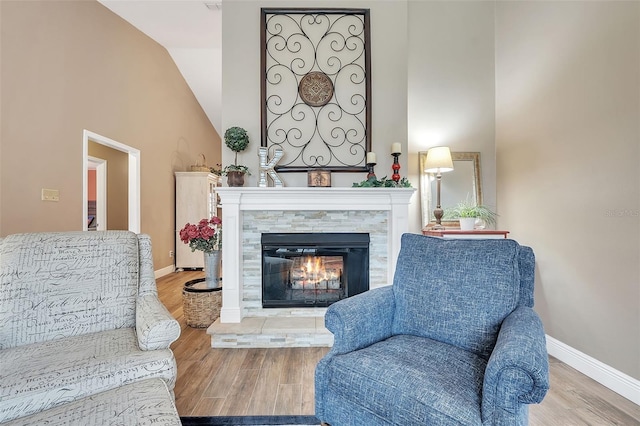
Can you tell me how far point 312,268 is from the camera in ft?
9.29

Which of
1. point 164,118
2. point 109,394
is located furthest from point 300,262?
point 164,118

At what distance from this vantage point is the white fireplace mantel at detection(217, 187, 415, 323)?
8.48 ft

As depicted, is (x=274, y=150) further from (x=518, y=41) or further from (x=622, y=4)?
(x=622, y=4)

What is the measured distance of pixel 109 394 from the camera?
1114 millimetres

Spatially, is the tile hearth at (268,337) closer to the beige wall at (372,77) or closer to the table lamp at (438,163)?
the beige wall at (372,77)

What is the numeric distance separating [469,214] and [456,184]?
0.44m

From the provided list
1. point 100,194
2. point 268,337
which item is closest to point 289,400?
point 268,337

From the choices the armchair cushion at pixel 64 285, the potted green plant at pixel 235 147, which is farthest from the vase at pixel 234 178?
the armchair cushion at pixel 64 285

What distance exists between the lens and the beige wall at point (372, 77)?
2.72 meters

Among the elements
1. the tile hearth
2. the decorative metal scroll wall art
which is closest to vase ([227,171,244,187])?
the decorative metal scroll wall art

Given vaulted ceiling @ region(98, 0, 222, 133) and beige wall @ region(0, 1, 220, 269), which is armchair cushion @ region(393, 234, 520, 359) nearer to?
beige wall @ region(0, 1, 220, 269)

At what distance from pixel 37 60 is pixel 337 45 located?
2.84m

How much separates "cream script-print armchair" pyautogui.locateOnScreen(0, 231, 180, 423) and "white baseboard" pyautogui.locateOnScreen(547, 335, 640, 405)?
2433 mm

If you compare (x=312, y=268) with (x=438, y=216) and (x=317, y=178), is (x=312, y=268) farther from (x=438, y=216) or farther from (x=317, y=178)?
(x=438, y=216)
